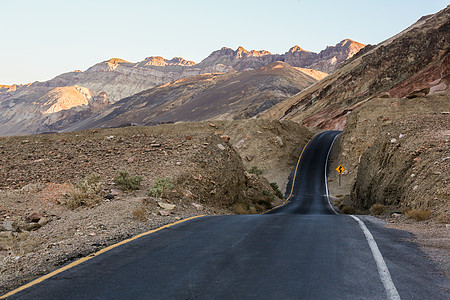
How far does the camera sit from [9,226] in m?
9.77

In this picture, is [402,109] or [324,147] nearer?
[402,109]

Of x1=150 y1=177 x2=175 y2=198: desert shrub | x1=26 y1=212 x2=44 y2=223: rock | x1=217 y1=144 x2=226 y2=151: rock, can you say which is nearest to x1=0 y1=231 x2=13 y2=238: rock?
x1=26 y1=212 x2=44 y2=223: rock

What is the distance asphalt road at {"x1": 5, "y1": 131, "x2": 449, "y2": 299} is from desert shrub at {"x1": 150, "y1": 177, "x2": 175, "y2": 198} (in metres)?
5.76

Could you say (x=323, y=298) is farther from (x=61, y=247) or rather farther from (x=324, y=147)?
(x=324, y=147)

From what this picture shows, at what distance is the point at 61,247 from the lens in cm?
757

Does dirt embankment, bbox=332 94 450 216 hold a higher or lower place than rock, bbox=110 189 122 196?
higher

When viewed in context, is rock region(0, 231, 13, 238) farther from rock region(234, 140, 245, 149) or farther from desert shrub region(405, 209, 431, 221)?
rock region(234, 140, 245, 149)

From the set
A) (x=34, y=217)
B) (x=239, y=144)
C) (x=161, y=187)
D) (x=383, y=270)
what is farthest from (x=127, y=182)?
(x=239, y=144)

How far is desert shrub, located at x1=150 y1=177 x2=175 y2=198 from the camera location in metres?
14.3

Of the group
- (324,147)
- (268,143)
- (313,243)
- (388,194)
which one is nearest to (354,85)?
(324,147)

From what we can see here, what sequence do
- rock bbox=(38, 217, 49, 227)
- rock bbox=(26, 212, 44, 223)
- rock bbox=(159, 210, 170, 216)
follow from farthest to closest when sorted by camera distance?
rock bbox=(159, 210, 170, 216)
rock bbox=(26, 212, 44, 223)
rock bbox=(38, 217, 49, 227)

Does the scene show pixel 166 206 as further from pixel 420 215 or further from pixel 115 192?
pixel 420 215

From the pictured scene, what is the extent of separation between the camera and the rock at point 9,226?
9688 millimetres

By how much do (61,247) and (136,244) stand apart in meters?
1.69
